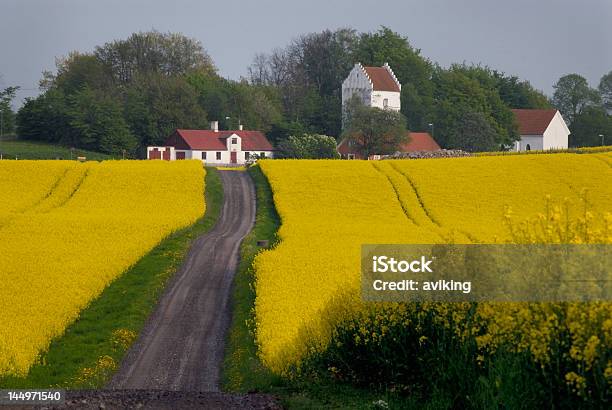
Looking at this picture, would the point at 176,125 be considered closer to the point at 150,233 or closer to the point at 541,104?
the point at 541,104

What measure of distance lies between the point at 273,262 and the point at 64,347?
13125 millimetres

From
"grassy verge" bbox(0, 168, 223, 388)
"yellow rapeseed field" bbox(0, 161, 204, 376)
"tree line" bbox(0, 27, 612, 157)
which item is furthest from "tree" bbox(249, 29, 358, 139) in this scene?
"grassy verge" bbox(0, 168, 223, 388)

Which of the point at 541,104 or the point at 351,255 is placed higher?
the point at 541,104

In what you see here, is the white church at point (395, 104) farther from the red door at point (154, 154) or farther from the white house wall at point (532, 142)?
the red door at point (154, 154)

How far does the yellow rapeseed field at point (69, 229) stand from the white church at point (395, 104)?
72070 millimetres

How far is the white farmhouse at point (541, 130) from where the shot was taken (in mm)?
154250

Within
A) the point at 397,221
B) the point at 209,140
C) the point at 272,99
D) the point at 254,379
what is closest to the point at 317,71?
the point at 272,99

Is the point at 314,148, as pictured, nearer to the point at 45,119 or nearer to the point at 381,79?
the point at 381,79

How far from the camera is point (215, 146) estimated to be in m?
130

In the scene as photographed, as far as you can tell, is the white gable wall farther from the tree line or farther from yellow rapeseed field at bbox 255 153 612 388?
yellow rapeseed field at bbox 255 153 612 388

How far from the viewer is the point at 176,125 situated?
136000 millimetres

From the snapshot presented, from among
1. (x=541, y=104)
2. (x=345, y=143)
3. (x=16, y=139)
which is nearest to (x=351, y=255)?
(x=345, y=143)

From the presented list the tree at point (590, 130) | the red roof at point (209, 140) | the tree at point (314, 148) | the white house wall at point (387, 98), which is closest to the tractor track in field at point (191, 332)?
the tree at point (314, 148)

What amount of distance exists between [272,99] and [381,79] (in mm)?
21162
